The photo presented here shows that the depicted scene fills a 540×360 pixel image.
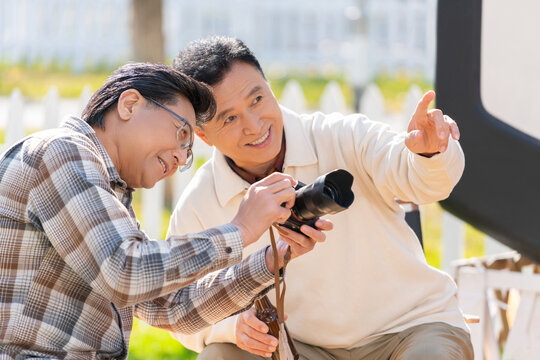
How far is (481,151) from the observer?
327cm

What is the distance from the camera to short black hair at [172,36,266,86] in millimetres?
2764

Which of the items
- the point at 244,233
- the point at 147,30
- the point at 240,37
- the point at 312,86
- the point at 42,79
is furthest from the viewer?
the point at 240,37

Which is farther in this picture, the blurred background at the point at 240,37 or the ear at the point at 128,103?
the blurred background at the point at 240,37

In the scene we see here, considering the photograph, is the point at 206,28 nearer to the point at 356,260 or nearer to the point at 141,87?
the point at 356,260

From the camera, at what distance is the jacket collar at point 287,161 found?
9.30 feet

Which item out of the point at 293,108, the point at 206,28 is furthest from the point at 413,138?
the point at 206,28

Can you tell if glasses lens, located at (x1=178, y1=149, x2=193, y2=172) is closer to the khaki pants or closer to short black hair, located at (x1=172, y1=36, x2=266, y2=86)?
short black hair, located at (x1=172, y1=36, x2=266, y2=86)

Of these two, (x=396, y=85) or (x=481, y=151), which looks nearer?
(x=481, y=151)

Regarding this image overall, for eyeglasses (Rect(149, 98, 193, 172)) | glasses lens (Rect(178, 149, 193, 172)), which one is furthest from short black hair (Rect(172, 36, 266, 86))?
eyeglasses (Rect(149, 98, 193, 172))

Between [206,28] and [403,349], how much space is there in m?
11.7

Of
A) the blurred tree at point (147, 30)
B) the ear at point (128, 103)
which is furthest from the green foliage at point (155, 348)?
the blurred tree at point (147, 30)

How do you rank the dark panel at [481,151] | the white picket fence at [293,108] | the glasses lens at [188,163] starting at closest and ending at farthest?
the glasses lens at [188,163], the dark panel at [481,151], the white picket fence at [293,108]

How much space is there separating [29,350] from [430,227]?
16.7 ft

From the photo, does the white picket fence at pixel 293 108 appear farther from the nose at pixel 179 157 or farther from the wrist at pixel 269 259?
the nose at pixel 179 157
